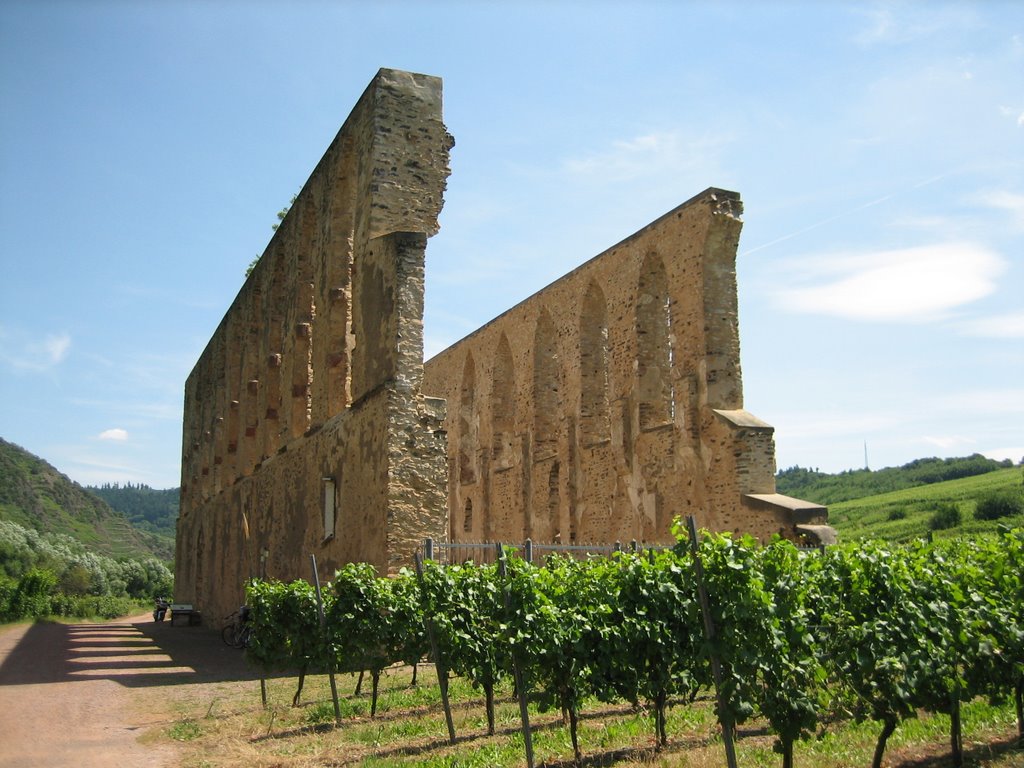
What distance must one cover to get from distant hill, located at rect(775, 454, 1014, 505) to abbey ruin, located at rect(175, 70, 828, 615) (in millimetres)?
40165

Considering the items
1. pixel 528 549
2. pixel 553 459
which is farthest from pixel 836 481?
pixel 528 549

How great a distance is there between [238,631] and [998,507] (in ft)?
104

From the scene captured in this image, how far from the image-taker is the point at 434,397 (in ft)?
48.7

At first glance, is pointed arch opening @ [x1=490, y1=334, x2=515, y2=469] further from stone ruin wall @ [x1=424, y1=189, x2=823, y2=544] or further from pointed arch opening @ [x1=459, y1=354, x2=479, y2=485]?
pointed arch opening @ [x1=459, y1=354, x2=479, y2=485]

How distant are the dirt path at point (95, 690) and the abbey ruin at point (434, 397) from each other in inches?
80.0

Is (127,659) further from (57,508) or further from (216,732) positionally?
(57,508)

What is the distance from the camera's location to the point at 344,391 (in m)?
14.7

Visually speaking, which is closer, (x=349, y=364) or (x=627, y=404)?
(x=349, y=364)

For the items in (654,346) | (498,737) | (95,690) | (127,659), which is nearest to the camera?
(498,737)

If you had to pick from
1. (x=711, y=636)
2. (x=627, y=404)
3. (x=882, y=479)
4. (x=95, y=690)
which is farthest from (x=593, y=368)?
(x=882, y=479)

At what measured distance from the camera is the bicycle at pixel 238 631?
1598 cm

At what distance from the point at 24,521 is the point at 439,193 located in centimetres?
6555

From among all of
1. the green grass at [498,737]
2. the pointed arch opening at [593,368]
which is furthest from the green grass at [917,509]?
the green grass at [498,737]

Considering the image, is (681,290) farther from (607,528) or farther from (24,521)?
(24,521)
